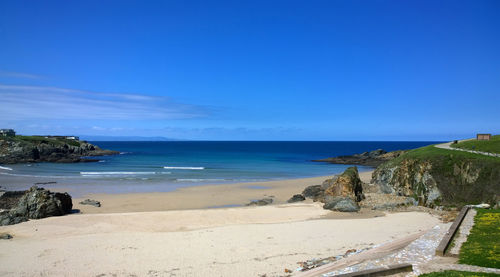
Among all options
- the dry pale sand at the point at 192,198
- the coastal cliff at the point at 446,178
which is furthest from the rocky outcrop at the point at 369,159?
the coastal cliff at the point at 446,178

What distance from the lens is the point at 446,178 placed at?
21.5m

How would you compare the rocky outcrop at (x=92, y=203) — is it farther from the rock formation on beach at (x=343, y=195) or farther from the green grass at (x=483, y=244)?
the green grass at (x=483, y=244)

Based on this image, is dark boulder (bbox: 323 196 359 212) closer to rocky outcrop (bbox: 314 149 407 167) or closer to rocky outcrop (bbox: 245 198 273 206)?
rocky outcrop (bbox: 245 198 273 206)

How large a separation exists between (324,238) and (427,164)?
12.6 m

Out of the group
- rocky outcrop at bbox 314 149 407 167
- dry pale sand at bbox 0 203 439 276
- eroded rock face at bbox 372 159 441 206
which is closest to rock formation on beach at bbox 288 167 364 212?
dry pale sand at bbox 0 203 439 276

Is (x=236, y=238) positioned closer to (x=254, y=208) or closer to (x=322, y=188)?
(x=254, y=208)

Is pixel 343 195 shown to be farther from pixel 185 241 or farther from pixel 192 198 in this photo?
pixel 185 241

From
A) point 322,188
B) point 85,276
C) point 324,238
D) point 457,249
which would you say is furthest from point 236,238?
point 322,188

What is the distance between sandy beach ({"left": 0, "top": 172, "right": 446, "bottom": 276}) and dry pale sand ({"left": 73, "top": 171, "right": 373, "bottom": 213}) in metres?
0.67

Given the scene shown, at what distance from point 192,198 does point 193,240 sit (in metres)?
13.1

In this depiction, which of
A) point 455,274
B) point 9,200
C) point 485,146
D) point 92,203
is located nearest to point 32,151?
point 9,200

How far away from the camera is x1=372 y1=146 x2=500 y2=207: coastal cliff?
64.7 ft

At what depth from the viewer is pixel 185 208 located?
77.5ft

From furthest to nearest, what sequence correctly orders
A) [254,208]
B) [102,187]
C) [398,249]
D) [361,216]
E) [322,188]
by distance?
1. [102,187]
2. [322,188]
3. [254,208]
4. [361,216]
5. [398,249]
